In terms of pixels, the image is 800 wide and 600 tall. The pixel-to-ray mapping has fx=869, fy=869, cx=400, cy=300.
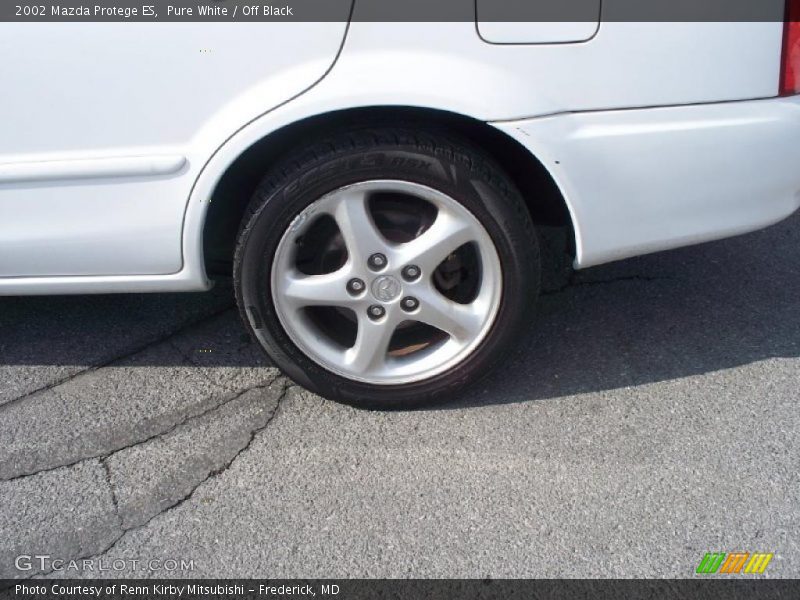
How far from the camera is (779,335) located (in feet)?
9.60

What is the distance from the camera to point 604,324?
300cm

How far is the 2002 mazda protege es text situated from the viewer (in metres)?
2.19

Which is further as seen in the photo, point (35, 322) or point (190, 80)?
point (35, 322)

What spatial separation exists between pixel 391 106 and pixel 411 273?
1.58 feet

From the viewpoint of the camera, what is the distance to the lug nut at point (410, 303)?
2504mm

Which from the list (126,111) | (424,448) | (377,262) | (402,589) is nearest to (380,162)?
(377,262)

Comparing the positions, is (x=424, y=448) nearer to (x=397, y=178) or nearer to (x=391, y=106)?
(x=397, y=178)

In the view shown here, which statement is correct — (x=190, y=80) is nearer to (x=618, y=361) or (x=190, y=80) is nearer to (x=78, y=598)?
(x=78, y=598)

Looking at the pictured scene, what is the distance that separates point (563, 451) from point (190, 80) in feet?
4.71

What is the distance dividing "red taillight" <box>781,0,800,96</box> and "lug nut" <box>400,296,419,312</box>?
1.13 metres

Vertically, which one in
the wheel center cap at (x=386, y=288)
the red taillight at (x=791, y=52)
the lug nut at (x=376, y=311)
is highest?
the red taillight at (x=791, y=52)

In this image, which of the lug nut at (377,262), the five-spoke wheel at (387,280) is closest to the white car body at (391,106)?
the five-spoke wheel at (387,280)
